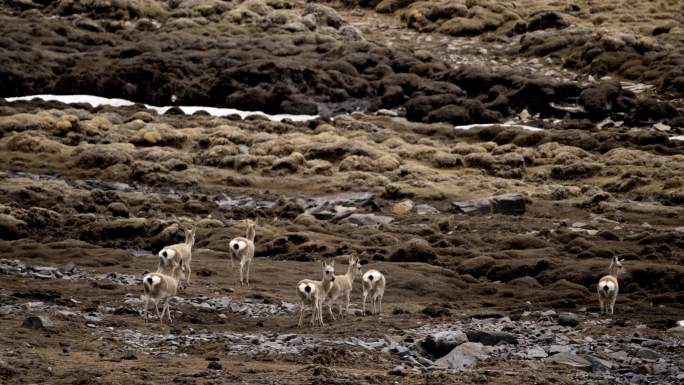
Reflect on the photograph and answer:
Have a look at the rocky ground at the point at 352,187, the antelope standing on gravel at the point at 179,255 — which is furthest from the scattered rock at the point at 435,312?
the antelope standing on gravel at the point at 179,255

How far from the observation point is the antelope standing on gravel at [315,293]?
23.6 metres

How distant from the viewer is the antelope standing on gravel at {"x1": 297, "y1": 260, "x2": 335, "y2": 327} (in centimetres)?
2359

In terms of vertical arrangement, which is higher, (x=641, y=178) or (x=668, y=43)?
(x=668, y=43)

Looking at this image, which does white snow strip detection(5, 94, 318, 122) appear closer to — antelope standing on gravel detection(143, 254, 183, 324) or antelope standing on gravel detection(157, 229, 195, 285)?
antelope standing on gravel detection(157, 229, 195, 285)

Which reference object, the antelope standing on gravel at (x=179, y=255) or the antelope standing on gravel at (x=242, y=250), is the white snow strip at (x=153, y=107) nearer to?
the antelope standing on gravel at (x=242, y=250)

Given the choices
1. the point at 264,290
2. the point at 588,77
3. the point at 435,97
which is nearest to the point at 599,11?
the point at 588,77

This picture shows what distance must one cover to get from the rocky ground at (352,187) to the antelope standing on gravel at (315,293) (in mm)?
782

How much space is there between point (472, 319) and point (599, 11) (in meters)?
96.4

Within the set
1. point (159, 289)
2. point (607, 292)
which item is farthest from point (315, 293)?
point (607, 292)

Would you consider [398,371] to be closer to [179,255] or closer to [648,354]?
[648,354]

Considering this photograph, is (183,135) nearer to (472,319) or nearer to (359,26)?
(472,319)

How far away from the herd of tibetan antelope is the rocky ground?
2.14 feet

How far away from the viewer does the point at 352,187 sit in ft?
181

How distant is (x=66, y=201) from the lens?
46.1 meters
